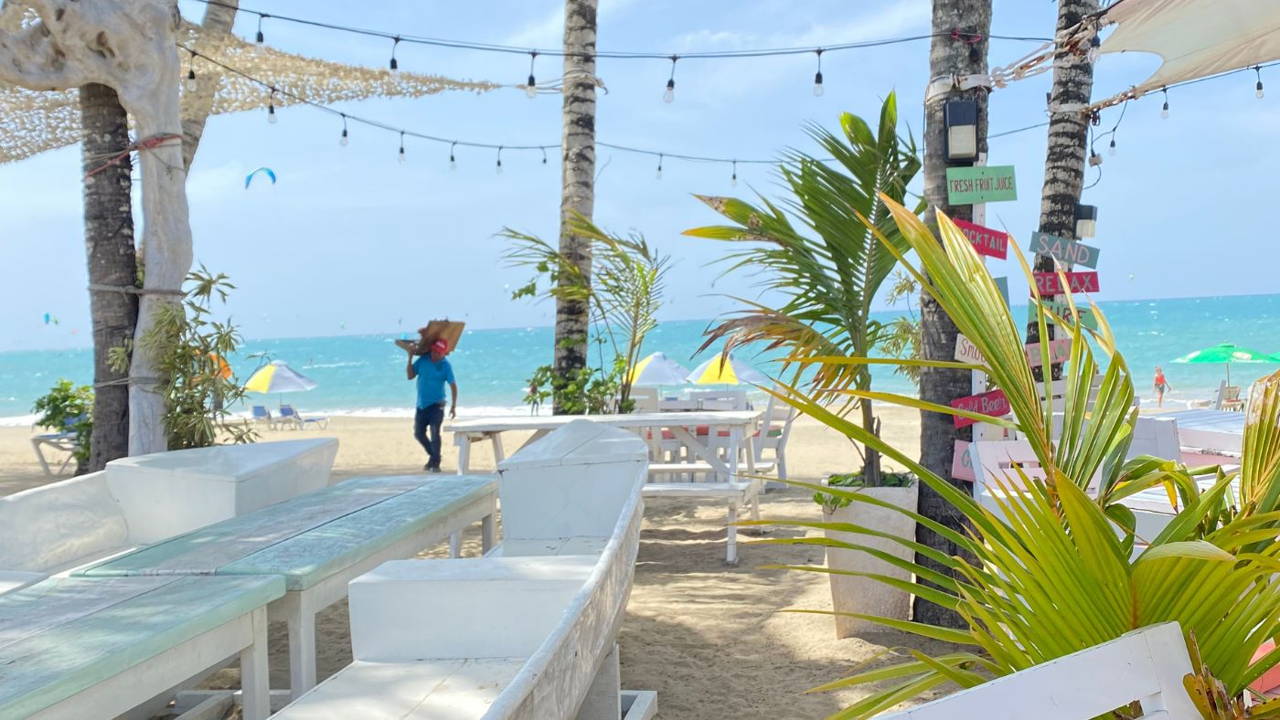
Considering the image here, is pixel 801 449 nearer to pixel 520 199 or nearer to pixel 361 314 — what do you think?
pixel 520 199

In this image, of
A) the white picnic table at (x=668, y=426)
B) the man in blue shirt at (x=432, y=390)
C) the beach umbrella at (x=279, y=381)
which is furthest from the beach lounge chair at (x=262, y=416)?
the white picnic table at (x=668, y=426)

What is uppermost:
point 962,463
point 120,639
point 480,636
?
point 962,463

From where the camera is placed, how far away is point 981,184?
138 inches

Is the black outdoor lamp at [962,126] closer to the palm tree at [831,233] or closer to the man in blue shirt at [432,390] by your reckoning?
the palm tree at [831,233]

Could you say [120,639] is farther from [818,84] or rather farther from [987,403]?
[818,84]

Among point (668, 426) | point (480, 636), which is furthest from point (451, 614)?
point (668, 426)

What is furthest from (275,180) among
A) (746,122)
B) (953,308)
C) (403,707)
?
(746,122)

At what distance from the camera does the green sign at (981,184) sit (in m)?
3.50

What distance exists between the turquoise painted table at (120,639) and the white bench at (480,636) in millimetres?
239

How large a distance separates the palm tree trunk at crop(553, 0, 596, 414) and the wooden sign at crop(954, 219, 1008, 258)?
3.73 meters

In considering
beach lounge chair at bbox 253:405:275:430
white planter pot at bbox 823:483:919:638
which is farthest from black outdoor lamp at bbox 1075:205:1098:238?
beach lounge chair at bbox 253:405:275:430

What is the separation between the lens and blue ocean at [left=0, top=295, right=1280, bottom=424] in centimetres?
2916

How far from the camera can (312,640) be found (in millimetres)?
2586

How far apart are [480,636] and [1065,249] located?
2.51m
